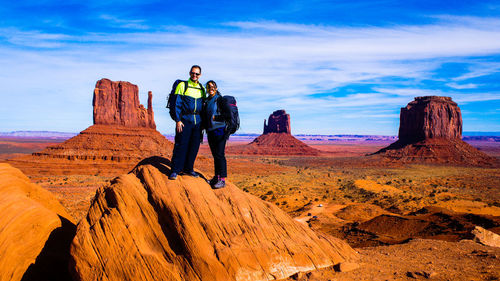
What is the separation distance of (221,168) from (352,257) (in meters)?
3.43

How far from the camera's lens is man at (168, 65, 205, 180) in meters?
6.33

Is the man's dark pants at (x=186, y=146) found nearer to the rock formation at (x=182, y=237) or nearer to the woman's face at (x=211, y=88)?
the rock formation at (x=182, y=237)

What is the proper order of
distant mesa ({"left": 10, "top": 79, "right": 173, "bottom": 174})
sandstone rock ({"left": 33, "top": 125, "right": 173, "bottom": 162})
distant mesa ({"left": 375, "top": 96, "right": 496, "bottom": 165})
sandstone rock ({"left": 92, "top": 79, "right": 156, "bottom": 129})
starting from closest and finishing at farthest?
1. distant mesa ({"left": 10, "top": 79, "right": 173, "bottom": 174})
2. sandstone rock ({"left": 33, "top": 125, "right": 173, "bottom": 162})
3. sandstone rock ({"left": 92, "top": 79, "right": 156, "bottom": 129})
4. distant mesa ({"left": 375, "top": 96, "right": 496, "bottom": 165})

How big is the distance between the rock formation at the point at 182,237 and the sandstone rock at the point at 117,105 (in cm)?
5949

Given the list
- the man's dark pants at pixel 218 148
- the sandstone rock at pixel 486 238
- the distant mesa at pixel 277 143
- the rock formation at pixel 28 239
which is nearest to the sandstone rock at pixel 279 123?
the distant mesa at pixel 277 143

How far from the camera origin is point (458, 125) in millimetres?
83812

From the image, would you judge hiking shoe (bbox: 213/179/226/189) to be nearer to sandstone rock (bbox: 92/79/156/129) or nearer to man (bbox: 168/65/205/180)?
man (bbox: 168/65/205/180)

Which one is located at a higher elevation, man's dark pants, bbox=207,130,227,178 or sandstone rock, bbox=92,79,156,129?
sandstone rock, bbox=92,79,156,129

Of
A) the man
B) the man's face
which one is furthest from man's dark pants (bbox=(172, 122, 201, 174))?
the man's face

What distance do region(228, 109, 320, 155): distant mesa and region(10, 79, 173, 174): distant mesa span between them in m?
45.8

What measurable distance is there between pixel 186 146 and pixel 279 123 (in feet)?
404

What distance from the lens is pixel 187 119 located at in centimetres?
646

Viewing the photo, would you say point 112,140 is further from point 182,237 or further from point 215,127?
point 182,237

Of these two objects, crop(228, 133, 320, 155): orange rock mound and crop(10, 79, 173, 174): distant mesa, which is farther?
crop(228, 133, 320, 155): orange rock mound
